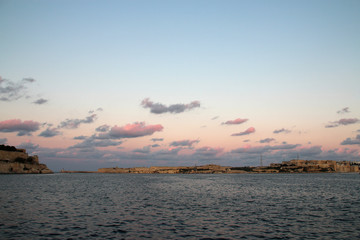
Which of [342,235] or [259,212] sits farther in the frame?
[259,212]

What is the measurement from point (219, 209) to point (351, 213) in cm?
1969

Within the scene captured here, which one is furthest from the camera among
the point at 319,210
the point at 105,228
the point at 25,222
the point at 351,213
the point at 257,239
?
the point at 319,210

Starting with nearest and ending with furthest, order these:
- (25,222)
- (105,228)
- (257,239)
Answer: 1. (257,239)
2. (105,228)
3. (25,222)

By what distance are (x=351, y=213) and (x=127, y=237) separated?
34.6 m

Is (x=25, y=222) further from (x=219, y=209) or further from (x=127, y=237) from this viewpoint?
(x=219, y=209)

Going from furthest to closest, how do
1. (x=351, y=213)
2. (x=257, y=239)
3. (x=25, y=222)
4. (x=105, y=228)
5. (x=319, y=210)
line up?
(x=319, y=210) < (x=351, y=213) < (x=25, y=222) < (x=105, y=228) < (x=257, y=239)

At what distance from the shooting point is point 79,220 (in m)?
37.4

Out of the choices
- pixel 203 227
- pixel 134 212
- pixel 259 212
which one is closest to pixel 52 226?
pixel 134 212

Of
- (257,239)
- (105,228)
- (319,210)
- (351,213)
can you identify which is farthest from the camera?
(319,210)

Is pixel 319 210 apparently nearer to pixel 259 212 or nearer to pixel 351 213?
pixel 351 213

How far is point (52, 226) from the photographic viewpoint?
33.3 meters

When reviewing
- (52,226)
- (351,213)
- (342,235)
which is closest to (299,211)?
(351,213)

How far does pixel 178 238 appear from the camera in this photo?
28.2 m

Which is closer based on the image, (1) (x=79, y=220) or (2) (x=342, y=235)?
(2) (x=342, y=235)
